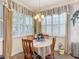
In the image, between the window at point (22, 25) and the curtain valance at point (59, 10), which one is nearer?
the window at point (22, 25)

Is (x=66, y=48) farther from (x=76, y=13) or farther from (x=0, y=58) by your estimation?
(x=0, y=58)

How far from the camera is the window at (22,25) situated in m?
5.27

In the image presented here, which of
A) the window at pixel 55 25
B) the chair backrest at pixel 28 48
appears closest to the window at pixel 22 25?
the window at pixel 55 25

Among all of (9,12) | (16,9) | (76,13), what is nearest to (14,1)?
(16,9)

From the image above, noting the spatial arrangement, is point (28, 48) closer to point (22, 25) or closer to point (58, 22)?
point (22, 25)

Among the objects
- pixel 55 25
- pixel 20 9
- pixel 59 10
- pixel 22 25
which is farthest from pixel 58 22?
pixel 20 9

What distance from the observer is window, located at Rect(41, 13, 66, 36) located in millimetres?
5961

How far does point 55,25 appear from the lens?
6383 millimetres

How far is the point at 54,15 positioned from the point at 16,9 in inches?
85.9

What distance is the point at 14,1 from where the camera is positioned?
16.2ft

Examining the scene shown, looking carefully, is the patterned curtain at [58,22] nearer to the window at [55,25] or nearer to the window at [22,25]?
the window at [55,25]

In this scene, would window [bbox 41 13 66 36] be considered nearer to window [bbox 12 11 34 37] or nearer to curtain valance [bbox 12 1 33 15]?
window [bbox 12 11 34 37]

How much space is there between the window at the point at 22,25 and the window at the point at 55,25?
0.78 m

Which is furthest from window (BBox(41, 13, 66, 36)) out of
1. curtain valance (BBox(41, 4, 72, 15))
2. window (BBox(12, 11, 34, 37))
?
window (BBox(12, 11, 34, 37))
